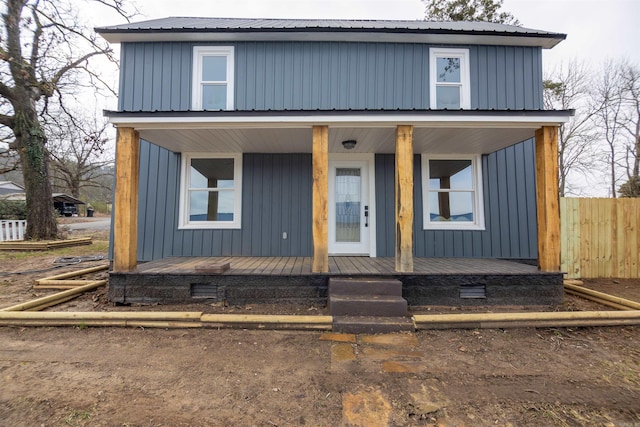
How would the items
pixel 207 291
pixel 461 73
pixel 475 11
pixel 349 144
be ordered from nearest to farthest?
1. pixel 207 291
2. pixel 349 144
3. pixel 461 73
4. pixel 475 11

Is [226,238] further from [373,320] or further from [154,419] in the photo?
[154,419]

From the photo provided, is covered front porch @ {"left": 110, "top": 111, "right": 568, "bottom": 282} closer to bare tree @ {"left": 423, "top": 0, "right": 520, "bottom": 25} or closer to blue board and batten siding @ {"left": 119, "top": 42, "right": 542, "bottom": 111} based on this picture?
blue board and batten siding @ {"left": 119, "top": 42, "right": 542, "bottom": 111}

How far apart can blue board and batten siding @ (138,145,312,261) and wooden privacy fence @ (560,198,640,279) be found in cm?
505

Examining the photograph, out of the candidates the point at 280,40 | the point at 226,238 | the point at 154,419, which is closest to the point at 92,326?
the point at 154,419

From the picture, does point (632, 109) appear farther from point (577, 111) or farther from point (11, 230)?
point (11, 230)

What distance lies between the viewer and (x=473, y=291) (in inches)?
160

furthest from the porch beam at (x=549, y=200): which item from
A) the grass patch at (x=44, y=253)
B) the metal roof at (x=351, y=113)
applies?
the grass patch at (x=44, y=253)

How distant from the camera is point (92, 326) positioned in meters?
3.25

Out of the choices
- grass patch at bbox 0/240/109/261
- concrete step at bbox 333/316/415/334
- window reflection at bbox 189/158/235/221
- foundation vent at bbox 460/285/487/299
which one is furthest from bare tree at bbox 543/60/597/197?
grass patch at bbox 0/240/109/261

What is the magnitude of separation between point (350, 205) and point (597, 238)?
15.7 ft

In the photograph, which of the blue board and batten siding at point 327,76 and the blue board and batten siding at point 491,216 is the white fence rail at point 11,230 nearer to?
the blue board and batten siding at point 327,76

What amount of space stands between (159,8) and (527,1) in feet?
46.6

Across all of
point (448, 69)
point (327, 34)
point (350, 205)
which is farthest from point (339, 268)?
point (448, 69)

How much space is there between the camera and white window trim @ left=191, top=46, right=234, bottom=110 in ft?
19.0
